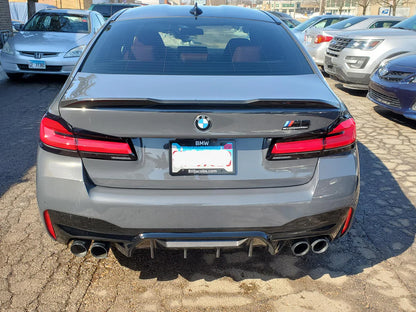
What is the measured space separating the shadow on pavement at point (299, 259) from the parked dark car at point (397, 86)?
9.35ft

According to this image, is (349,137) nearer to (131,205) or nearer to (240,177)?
(240,177)

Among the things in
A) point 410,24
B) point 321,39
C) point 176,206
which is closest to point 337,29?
point 321,39

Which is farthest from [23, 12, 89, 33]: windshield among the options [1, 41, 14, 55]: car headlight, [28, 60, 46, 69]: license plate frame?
[28, 60, 46, 69]: license plate frame

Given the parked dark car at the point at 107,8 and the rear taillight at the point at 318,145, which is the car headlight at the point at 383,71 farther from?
the parked dark car at the point at 107,8

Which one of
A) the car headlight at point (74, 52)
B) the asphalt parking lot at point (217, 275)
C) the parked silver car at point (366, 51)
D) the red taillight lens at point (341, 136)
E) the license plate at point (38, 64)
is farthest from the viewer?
the car headlight at point (74, 52)

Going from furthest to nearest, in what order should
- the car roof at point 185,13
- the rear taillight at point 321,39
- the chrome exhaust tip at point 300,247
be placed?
the rear taillight at point 321,39 < the car roof at point 185,13 < the chrome exhaust tip at point 300,247

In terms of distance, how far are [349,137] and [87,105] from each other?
137 cm

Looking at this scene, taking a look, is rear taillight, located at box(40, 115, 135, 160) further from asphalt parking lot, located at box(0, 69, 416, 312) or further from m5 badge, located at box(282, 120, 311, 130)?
asphalt parking lot, located at box(0, 69, 416, 312)

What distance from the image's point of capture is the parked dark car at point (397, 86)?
5.60 metres

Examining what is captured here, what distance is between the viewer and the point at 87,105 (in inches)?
75.9

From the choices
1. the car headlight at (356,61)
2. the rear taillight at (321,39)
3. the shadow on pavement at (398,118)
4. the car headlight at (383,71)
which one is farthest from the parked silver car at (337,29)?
the car headlight at (383,71)

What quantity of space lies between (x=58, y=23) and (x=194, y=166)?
8864 millimetres

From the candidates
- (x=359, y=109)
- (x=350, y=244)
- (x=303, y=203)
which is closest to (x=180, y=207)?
(x=303, y=203)

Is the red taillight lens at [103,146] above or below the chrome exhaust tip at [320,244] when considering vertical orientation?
above
